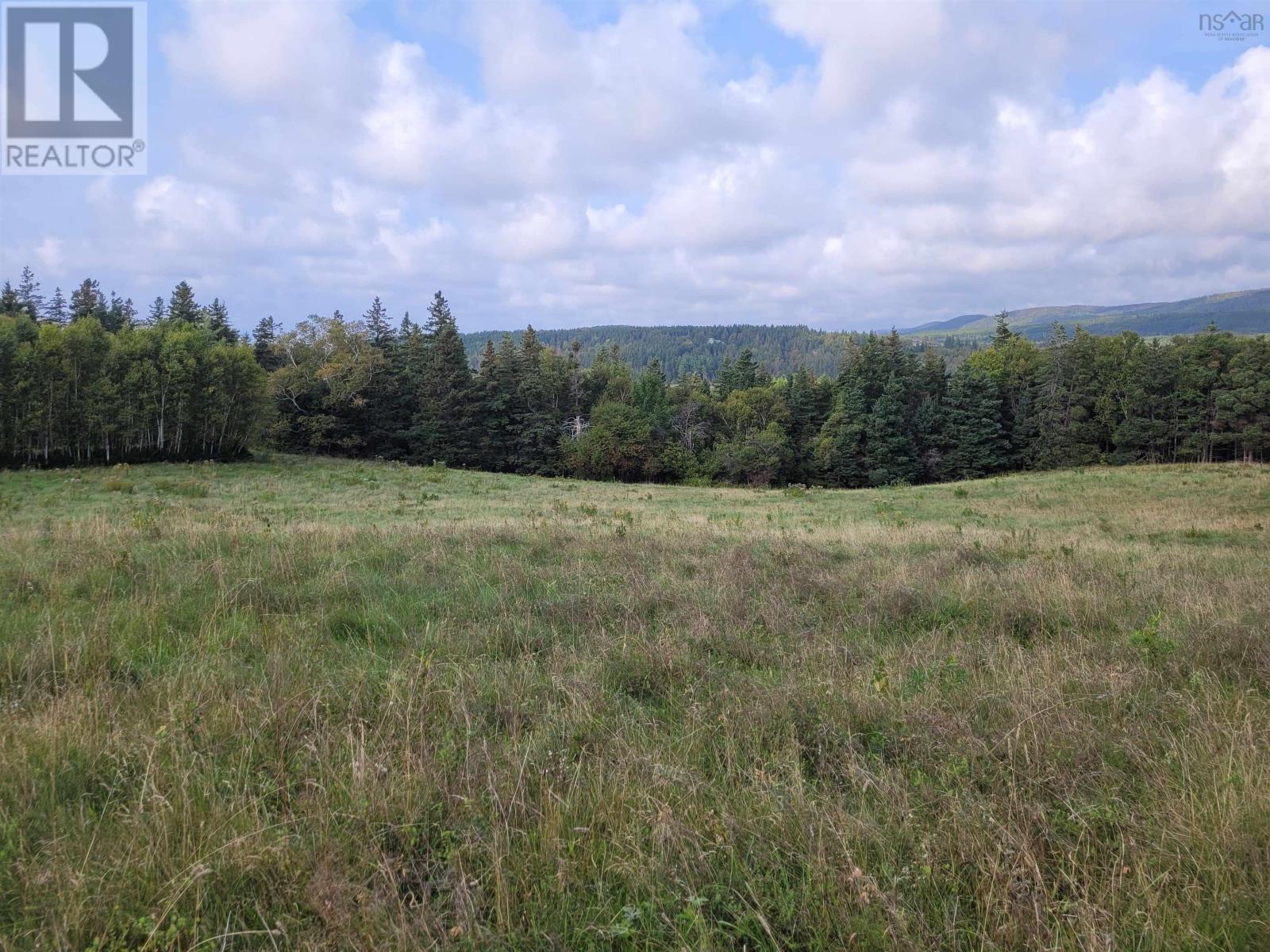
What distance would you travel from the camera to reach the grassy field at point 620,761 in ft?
7.34

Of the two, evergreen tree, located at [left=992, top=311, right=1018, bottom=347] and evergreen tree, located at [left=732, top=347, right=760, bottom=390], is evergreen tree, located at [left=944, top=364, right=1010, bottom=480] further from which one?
evergreen tree, located at [left=732, top=347, right=760, bottom=390]

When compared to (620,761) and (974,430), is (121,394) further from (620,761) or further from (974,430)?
(974,430)

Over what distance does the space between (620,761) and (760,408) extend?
67.4 metres

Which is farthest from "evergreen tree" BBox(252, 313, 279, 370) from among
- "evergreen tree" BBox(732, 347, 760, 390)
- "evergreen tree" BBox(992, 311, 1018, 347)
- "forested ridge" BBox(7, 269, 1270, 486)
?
"evergreen tree" BBox(992, 311, 1018, 347)

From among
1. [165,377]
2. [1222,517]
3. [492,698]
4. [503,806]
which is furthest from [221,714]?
[165,377]

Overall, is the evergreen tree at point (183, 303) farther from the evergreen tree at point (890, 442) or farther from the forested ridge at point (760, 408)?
the evergreen tree at point (890, 442)

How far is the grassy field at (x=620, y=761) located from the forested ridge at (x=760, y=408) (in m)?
49.6

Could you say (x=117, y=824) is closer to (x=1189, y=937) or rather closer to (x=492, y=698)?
(x=492, y=698)

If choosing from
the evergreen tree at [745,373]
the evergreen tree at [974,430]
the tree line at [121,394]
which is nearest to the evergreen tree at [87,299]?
the tree line at [121,394]

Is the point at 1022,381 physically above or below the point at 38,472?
above

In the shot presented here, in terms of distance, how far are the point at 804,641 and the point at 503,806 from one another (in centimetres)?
306

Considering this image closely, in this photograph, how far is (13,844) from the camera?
249cm

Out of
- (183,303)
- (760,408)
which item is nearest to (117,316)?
(183,303)

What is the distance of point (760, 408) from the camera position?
68500mm
